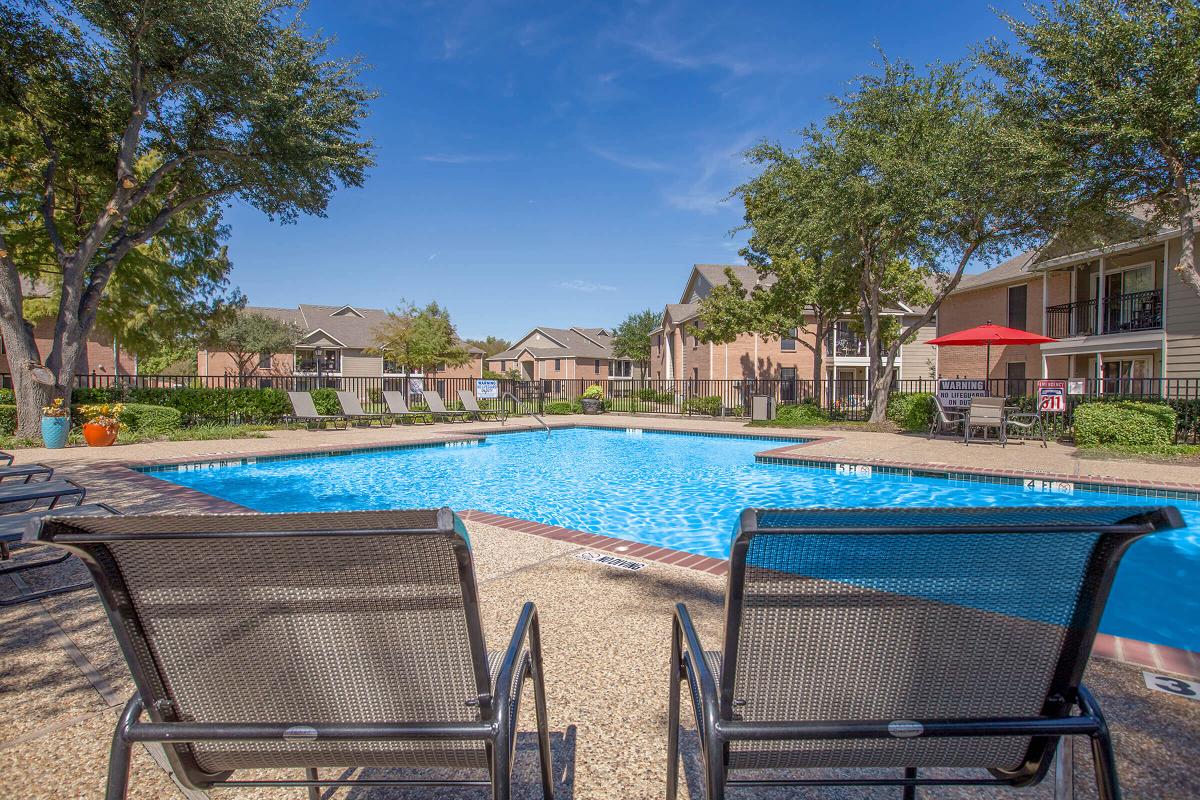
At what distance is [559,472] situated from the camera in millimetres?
11141

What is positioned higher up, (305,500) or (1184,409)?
(1184,409)

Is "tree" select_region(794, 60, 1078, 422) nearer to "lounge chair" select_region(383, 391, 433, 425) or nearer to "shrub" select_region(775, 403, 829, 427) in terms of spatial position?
"shrub" select_region(775, 403, 829, 427)

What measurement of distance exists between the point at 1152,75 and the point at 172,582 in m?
14.4

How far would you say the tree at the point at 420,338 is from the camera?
34688mm

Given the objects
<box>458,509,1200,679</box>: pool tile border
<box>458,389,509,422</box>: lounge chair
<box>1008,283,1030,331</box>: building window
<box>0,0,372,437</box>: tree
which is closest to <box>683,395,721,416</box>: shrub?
<box>458,389,509,422</box>: lounge chair

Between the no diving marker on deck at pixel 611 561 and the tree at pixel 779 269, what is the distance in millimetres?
12269

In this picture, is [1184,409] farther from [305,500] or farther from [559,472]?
[305,500]

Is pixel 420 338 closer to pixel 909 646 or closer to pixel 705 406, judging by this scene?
pixel 705 406

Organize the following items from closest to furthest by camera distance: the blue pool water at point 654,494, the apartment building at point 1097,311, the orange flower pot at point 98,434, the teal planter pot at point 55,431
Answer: the blue pool water at point 654,494
the teal planter pot at point 55,431
the orange flower pot at point 98,434
the apartment building at point 1097,311

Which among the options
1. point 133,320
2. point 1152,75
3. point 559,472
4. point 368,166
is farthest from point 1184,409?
point 133,320

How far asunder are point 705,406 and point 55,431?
18.0m

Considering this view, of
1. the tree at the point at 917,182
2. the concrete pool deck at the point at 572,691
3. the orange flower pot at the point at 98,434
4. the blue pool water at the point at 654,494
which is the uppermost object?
the tree at the point at 917,182

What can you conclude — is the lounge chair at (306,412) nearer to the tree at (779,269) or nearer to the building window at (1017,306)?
the tree at (779,269)

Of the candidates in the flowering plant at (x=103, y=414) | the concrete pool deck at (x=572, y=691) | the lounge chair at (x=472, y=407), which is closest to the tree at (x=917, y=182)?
the lounge chair at (x=472, y=407)
